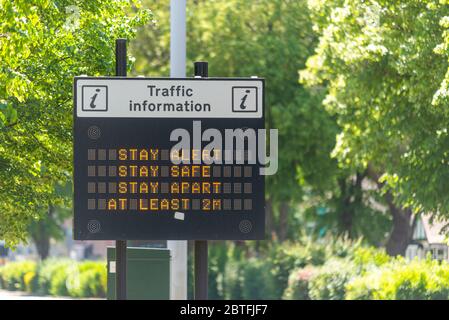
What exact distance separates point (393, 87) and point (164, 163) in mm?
14978

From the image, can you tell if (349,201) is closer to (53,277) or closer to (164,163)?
(53,277)

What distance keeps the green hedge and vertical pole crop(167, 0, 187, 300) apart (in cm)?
2424

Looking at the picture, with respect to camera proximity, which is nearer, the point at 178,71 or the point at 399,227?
the point at 178,71

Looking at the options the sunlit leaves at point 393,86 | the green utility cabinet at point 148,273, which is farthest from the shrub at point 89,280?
the green utility cabinet at point 148,273

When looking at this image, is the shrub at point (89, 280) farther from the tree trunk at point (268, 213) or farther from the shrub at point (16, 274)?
the tree trunk at point (268, 213)

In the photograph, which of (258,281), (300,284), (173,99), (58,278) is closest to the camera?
(173,99)

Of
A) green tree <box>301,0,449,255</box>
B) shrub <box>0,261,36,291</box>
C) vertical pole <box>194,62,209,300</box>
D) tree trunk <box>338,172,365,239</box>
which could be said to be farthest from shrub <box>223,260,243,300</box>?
vertical pole <box>194,62,209,300</box>

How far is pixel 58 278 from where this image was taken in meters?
49.6

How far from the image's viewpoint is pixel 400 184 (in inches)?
1174

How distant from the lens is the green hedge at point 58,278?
4669 centimetres

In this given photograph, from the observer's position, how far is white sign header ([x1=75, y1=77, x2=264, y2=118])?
1559 centimetres

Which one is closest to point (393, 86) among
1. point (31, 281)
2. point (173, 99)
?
point (173, 99)

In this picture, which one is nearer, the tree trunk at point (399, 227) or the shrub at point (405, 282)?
the shrub at point (405, 282)

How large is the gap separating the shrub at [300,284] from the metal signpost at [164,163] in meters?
20.8
